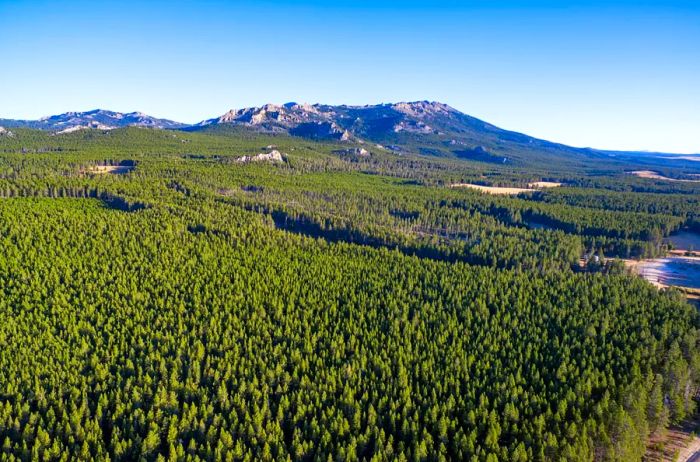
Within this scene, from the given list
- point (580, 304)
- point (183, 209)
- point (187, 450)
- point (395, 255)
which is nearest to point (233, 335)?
point (187, 450)

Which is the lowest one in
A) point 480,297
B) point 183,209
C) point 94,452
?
point 94,452

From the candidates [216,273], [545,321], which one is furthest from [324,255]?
[545,321]

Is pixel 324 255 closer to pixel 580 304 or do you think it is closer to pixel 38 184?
pixel 580 304

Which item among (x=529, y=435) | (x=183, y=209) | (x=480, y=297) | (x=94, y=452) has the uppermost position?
(x=183, y=209)

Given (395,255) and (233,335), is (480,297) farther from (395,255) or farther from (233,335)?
(233,335)

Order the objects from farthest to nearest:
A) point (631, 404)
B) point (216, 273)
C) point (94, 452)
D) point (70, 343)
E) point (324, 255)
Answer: point (324, 255) → point (216, 273) → point (70, 343) → point (631, 404) → point (94, 452)

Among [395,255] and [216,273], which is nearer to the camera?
[216,273]

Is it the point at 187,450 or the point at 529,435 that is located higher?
the point at 529,435

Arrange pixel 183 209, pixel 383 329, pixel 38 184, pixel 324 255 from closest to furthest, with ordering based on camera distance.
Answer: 1. pixel 383 329
2. pixel 324 255
3. pixel 183 209
4. pixel 38 184

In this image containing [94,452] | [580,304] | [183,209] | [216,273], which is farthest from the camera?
[183,209]

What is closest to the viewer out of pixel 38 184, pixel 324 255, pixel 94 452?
pixel 94 452
